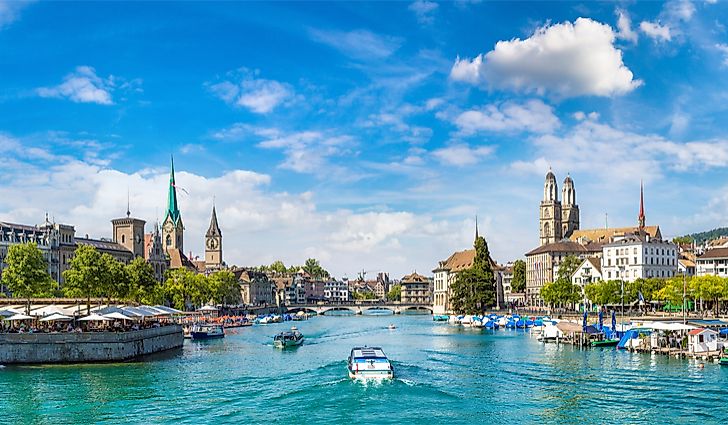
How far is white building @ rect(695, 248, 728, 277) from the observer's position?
524ft

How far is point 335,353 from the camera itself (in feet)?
282

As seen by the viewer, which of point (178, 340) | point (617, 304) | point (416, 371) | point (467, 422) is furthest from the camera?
point (617, 304)

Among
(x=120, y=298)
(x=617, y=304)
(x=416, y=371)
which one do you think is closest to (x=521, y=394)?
(x=416, y=371)

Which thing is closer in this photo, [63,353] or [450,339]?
[63,353]

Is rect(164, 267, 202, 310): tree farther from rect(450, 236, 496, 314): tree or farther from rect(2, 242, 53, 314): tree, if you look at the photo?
rect(2, 242, 53, 314): tree

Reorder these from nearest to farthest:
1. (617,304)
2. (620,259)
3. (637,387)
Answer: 1. (637,387)
2. (617,304)
3. (620,259)

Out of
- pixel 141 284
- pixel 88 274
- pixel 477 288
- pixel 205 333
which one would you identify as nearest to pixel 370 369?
pixel 88 274

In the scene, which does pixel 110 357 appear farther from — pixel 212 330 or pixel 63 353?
pixel 212 330

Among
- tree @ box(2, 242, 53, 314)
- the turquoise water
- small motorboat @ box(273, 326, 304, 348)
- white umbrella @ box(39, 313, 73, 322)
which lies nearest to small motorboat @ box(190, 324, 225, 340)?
small motorboat @ box(273, 326, 304, 348)

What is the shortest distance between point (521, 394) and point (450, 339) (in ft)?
176

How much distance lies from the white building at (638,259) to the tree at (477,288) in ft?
75.3

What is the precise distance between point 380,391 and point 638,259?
383 ft

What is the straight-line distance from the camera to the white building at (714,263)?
524 ft

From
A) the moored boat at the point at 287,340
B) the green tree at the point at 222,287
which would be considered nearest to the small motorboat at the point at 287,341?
the moored boat at the point at 287,340
